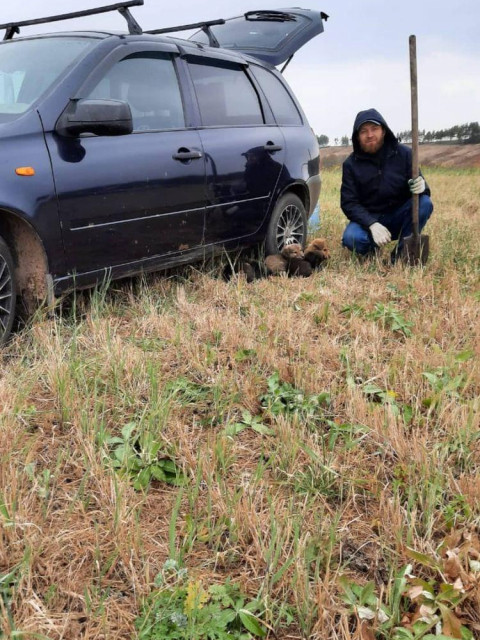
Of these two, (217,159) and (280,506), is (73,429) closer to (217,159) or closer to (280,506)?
(280,506)

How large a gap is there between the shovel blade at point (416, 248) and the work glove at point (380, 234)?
16 centimetres

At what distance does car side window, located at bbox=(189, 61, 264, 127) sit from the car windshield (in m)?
1.00

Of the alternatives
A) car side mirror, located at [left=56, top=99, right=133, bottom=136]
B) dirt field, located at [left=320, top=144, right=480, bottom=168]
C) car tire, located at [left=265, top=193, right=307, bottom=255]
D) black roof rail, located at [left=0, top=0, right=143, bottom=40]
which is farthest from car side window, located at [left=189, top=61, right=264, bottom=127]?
dirt field, located at [left=320, top=144, right=480, bottom=168]

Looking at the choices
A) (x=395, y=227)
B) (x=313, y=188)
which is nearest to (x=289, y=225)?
(x=313, y=188)

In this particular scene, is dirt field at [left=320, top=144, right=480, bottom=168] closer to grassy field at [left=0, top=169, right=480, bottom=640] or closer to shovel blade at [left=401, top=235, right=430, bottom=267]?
shovel blade at [left=401, top=235, right=430, bottom=267]

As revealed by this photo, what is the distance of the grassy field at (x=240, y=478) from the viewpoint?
5.85 ft

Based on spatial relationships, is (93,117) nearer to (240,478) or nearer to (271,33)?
(240,478)

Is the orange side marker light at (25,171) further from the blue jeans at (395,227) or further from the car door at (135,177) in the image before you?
the blue jeans at (395,227)

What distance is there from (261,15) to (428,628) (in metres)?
5.83

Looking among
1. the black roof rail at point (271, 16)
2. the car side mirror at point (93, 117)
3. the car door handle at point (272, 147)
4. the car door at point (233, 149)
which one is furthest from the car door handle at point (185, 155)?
the black roof rail at point (271, 16)

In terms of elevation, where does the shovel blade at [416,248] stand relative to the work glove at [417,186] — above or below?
below

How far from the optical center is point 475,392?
3.07 metres

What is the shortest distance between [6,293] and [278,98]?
348cm

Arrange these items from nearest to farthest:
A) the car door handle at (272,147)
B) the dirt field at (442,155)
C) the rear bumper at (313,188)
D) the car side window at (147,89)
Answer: the car side window at (147,89)
the car door handle at (272,147)
the rear bumper at (313,188)
the dirt field at (442,155)
